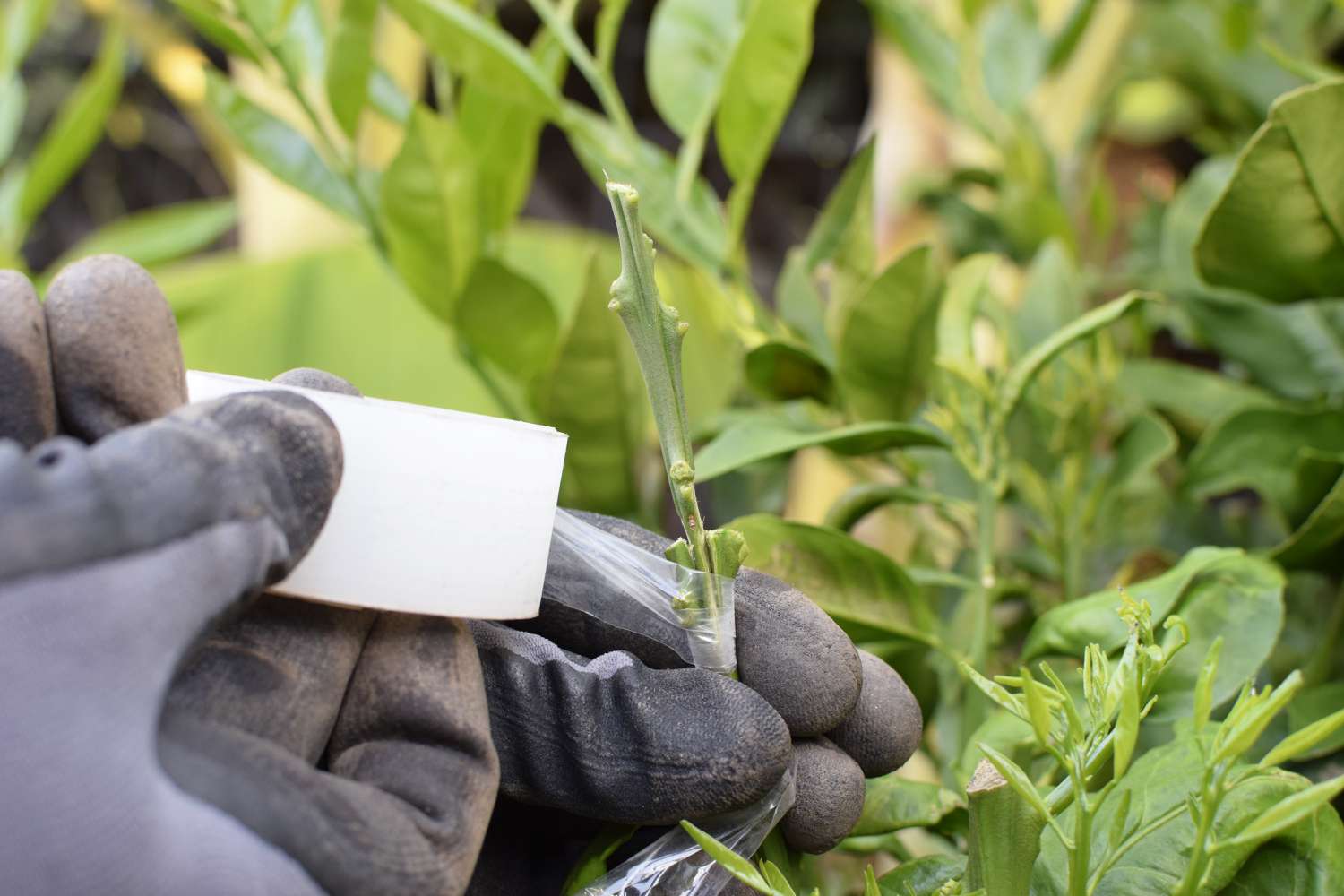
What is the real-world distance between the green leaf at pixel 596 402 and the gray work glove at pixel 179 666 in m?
0.21

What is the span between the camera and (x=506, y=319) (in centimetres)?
46

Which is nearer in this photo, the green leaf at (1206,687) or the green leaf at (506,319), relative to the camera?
the green leaf at (1206,687)

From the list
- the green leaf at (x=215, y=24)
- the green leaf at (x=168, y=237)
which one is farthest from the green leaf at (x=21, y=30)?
the green leaf at (x=215, y=24)

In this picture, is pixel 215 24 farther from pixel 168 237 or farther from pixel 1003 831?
pixel 1003 831

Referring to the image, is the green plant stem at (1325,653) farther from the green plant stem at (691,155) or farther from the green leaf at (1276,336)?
the green plant stem at (691,155)

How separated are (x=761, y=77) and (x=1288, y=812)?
30 centimetres

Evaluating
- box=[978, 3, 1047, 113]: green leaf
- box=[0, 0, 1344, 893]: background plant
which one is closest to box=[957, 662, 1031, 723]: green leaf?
box=[0, 0, 1344, 893]: background plant

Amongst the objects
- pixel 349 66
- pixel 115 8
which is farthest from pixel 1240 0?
pixel 115 8

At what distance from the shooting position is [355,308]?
97 centimetres

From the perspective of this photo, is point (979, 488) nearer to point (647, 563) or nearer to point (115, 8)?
point (647, 563)

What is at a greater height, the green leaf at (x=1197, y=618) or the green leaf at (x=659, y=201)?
the green leaf at (x=659, y=201)

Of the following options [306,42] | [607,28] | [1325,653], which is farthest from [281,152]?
[1325,653]

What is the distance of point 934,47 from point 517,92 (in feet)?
0.95

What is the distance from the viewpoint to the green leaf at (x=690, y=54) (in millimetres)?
462
